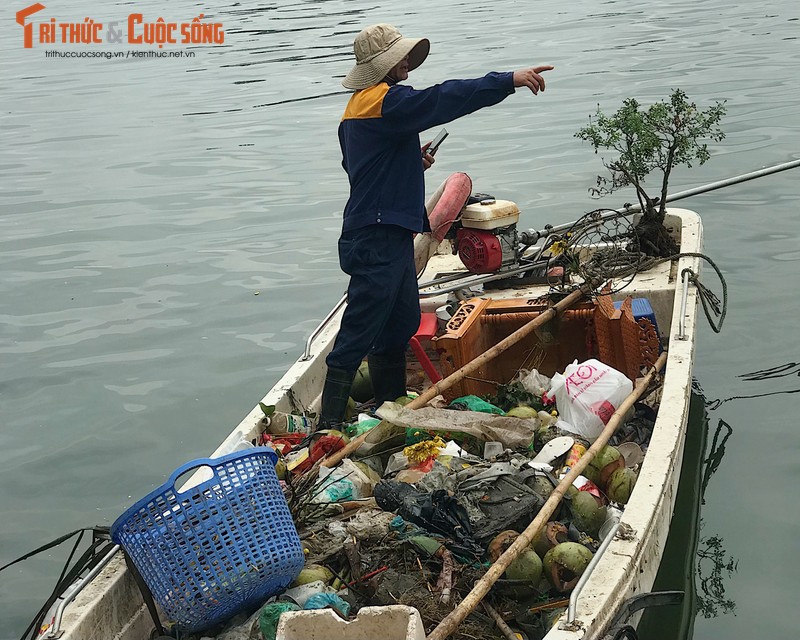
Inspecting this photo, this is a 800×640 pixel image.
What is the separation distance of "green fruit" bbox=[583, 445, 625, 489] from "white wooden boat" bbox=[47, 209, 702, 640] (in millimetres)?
274

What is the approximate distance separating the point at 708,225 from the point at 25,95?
50.0 ft

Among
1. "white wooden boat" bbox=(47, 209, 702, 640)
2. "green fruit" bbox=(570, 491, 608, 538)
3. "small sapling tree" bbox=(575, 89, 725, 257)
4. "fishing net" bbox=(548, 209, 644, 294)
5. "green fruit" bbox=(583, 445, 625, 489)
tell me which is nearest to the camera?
"white wooden boat" bbox=(47, 209, 702, 640)

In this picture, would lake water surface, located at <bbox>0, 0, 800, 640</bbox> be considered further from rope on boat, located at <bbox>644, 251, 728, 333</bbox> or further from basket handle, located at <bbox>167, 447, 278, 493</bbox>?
Result: basket handle, located at <bbox>167, 447, 278, 493</bbox>

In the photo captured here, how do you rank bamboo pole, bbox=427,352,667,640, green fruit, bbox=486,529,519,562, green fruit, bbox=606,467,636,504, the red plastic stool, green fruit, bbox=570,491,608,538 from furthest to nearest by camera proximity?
the red plastic stool < green fruit, bbox=606,467,636,504 < green fruit, bbox=570,491,608,538 < green fruit, bbox=486,529,519,562 < bamboo pole, bbox=427,352,667,640

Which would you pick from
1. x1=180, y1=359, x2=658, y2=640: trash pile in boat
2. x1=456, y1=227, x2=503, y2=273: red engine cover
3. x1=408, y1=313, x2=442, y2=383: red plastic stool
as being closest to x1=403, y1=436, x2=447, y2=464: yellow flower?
x1=180, y1=359, x2=658, y2=640: trash pile in boat

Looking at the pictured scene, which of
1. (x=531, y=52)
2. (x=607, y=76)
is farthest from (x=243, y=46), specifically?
(x=607, y=76)

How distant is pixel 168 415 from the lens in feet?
25.1

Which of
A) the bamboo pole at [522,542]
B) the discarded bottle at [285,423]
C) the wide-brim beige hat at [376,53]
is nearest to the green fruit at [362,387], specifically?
the discarded bottle at [285,423]

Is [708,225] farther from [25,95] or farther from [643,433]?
[25,95]

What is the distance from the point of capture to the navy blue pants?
521 cm

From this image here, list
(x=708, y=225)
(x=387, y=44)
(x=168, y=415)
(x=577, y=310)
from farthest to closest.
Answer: (x=708, y=225), (x=168, y=415), (x=577, y=310), (x=387, y=44)

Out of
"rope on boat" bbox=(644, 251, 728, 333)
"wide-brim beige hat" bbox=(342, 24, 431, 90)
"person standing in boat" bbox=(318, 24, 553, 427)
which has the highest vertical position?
"wide-brim beige hat" bbox=(342, 24, 431, 90)

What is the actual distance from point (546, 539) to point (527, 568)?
7.5 inches

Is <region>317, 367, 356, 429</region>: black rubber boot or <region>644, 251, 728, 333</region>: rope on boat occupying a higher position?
<region>644, 251, 728, 333</region>: rope on boat
